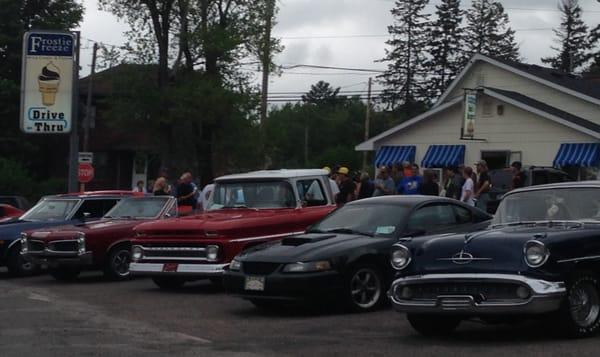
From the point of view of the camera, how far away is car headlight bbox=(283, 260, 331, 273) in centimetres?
1291

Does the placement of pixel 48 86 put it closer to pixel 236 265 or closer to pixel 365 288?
pixel 236 265

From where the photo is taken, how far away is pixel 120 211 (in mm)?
19828

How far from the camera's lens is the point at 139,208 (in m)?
19.7

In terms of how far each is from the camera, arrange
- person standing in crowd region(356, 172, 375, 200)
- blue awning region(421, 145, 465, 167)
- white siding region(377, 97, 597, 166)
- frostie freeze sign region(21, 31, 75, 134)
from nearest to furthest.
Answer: person standing in crowd region(356, 172, 375, 200)
frostie freeze sign region(21, 31, 75, 134)
white siding region(377, 97, 597, 166)
blue awning region(421, 145, 465, 167)

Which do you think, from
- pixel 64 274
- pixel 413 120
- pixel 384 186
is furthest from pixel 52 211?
pixel 413 120

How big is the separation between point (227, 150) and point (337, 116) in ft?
183

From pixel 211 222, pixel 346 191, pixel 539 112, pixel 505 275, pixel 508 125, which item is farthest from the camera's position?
pixel 508 125

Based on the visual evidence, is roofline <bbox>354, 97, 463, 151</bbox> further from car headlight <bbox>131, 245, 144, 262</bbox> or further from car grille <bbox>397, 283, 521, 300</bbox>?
car grille <bbox>397, 283, 521, 300</bbox>

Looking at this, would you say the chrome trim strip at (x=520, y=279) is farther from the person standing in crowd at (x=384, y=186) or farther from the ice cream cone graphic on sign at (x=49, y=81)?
the ice cream cone graphic on sign at (x=49, y=81)

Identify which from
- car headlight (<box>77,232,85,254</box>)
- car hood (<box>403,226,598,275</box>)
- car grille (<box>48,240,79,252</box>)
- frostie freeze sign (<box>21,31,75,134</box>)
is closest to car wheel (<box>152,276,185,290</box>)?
car headlight (<box>77,232,85,254</box>)

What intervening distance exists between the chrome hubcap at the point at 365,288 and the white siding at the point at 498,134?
18.7m

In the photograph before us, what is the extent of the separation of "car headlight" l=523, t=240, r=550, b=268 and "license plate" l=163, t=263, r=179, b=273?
Answer: 6.76m

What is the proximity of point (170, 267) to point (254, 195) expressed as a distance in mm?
1878

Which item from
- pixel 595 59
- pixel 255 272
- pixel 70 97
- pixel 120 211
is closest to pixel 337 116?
pixel 595 59
